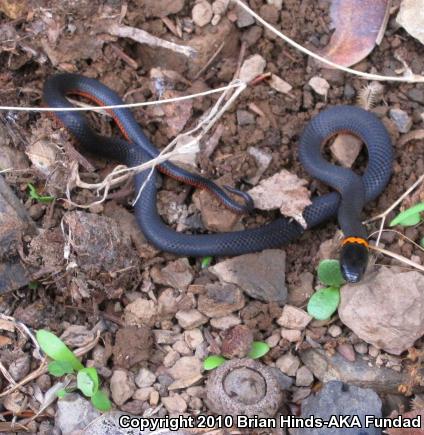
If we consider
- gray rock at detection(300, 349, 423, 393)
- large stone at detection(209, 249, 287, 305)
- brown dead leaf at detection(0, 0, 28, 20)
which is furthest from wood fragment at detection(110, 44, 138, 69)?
gray rock at detection(300, 349, 423, 393)

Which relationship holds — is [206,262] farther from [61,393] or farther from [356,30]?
[356,30]

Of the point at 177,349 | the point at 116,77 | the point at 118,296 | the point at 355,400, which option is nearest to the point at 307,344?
the point at 355,400

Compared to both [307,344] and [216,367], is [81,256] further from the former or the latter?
[307,344]

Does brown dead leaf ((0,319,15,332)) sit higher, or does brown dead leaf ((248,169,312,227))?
brown dead leaf ((248,169,312,227))

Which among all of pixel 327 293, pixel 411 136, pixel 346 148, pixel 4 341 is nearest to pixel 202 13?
pixel 346 148

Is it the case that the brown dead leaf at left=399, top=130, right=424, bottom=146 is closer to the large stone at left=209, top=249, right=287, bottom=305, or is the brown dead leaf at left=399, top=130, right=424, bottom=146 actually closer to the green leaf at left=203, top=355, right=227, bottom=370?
the large stone at left=209, top=249, right=287, bottom=305
